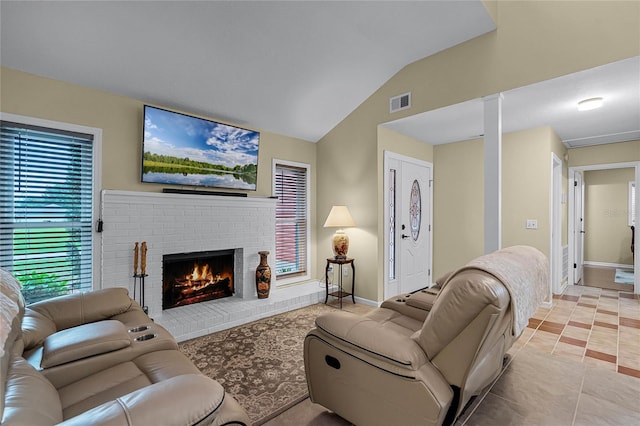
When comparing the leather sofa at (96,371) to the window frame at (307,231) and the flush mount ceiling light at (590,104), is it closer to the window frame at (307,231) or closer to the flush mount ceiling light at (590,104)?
the window frame at (307,231)

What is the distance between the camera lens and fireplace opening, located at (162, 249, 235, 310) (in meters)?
3.62

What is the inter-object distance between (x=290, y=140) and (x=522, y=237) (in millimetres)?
3622

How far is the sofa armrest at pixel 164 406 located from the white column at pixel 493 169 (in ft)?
9.94

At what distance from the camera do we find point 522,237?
424cm

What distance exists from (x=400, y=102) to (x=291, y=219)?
90.9 inches

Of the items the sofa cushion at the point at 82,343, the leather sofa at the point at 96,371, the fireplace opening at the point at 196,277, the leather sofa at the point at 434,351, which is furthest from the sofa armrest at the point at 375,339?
the fireplace opening at the point at 196,277

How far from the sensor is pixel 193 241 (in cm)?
358

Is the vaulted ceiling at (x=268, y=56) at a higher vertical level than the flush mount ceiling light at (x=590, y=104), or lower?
higher

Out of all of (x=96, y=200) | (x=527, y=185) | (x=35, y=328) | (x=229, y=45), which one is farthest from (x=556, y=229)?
(x=96, y=200)

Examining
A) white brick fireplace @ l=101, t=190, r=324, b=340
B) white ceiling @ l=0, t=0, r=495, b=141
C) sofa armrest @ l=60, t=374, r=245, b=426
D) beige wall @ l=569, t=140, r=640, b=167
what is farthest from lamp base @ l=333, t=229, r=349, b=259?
beige wall @ l=569, t=140, r=640, b=167

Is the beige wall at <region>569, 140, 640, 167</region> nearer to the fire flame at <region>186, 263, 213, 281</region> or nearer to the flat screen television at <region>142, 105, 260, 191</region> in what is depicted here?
the flat screen television at <region>142, 105, 260, 191</region>

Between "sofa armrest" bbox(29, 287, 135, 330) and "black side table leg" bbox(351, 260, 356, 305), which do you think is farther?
"black side table leg" bbox(351, 260, 356, 305)

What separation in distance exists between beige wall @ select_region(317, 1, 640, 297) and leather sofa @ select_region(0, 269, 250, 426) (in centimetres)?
302

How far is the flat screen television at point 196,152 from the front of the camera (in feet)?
10.7
